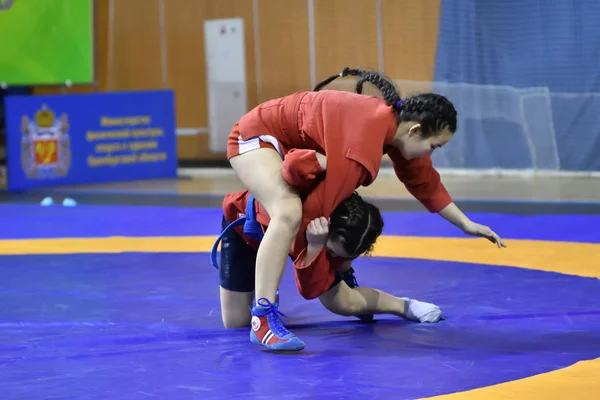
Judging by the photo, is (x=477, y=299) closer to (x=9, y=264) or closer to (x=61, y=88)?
(x=9, y=264)

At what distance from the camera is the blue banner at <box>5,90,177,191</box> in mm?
9922

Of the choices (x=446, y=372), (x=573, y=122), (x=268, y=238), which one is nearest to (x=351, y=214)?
(x=268, y=238)

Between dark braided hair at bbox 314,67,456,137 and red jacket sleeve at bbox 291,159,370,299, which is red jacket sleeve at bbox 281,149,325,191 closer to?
red jacket sleeve at bbox 291,159,370,299

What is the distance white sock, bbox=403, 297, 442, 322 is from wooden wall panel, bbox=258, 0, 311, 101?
8183 millimetres

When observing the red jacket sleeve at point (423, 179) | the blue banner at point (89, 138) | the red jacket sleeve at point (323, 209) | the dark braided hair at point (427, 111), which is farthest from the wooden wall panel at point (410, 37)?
the red jacket sleeve at point (323, 209)

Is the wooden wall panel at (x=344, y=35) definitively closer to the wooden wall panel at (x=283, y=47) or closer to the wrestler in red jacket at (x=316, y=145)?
the wooden wall panel at (x=283, y=47)

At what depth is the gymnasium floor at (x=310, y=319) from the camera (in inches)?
119

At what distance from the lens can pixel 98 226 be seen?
7000 millimetres

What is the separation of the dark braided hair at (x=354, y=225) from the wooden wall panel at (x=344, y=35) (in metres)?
7.59

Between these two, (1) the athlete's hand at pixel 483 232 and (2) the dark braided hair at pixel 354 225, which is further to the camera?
(1) the athlete's hand at pixel 483 232

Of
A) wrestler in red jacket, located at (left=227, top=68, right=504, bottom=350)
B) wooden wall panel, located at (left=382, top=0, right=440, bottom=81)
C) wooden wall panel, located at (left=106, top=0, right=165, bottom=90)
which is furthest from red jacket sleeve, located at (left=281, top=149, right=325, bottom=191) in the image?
wooden wall panel, located at (left=106, top=0, right=165, bottom=90)

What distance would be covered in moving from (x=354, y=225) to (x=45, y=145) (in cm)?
710

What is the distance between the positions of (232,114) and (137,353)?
931cm

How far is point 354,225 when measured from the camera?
353 centimetres
